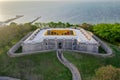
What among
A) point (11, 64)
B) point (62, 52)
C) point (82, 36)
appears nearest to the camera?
point (11, 64)

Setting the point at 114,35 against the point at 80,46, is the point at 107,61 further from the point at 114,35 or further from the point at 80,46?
the point at 114,35

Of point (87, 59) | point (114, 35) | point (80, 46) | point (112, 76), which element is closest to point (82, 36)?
point (80, 46)

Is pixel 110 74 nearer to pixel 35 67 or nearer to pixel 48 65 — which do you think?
pixel 48 65

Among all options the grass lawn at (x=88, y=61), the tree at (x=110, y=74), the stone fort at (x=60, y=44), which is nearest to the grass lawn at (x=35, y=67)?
the grass lawn at (x=88, y=61)

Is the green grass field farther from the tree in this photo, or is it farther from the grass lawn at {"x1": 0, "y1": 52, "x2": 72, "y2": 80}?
the tree

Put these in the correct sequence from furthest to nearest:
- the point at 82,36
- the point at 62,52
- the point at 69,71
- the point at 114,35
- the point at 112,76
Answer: the point at 114,35, the point at 82,36, the point at 62,52, the point at 69,71, the point at 112,76

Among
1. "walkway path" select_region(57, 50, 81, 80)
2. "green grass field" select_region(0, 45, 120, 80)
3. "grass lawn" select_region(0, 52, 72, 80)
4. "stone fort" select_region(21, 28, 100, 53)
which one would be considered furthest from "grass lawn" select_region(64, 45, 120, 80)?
"stone fort" select_region(21, 28, 100, 53)
